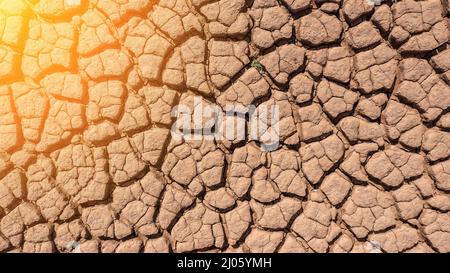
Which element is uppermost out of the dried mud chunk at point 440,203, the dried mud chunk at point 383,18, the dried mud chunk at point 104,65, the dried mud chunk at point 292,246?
the dried mud chunk at point 383,18

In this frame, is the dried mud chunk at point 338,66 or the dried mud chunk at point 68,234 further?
the dried mud chunk at point 338,66

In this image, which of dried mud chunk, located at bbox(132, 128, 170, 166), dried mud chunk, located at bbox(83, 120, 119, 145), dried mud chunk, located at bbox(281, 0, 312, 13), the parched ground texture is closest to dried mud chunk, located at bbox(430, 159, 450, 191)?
the parched ground texture

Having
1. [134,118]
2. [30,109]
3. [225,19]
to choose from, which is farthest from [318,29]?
[30,109]

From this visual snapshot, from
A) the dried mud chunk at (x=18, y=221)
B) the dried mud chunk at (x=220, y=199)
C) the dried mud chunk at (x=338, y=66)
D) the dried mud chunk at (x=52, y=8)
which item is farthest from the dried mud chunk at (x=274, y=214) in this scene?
the dried mud chunk at (x=52, y=8)

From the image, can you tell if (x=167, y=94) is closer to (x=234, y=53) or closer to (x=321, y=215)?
(x=234, y=53)

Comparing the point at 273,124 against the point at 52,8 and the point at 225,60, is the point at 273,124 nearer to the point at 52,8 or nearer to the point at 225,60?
the point at 225,60

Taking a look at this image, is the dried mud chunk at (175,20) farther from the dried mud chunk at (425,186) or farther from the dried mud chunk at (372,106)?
the dried mud chunk at (425,186)
